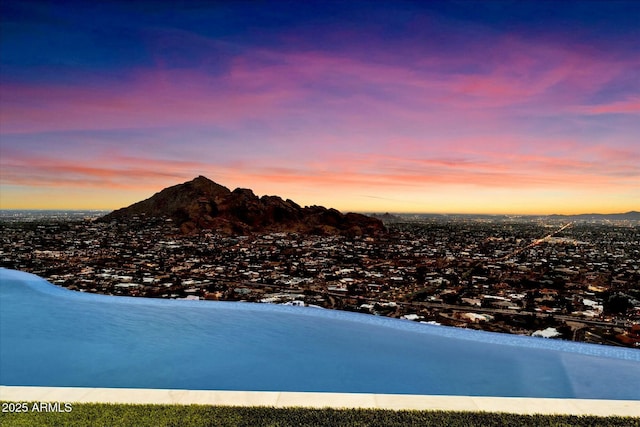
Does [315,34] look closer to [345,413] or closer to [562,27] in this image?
[562,27]

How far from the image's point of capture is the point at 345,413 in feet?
19.1

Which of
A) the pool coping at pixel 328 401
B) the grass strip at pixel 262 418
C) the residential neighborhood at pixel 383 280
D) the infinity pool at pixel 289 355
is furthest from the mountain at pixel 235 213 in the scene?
the grass strip at pixel 262 418

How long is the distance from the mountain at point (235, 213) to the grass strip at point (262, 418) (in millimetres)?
47258

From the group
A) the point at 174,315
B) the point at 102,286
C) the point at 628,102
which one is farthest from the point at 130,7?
the point at 628,102

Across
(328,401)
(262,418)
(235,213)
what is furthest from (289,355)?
(235,213)

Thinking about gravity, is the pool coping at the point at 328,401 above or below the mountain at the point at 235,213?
below

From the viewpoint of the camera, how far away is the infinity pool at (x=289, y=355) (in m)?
8.80

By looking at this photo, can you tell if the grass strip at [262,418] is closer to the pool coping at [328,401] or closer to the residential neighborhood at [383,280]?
the pool coping at [328,401]

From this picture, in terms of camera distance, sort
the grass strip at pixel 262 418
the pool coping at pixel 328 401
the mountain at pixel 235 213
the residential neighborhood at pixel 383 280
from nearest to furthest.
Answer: the grass strip at pixel 262 418 → the pool coping at pixel 328 401 → the residential neighborhood at pixel 383 280 → the mountain at pixel 235 213

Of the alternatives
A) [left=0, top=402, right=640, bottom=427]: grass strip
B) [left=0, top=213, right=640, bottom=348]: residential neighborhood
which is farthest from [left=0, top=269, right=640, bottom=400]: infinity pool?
[left=0, top=402, right=640, bottom=427]: grass strip

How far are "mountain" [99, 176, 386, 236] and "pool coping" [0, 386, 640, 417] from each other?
46572 mm

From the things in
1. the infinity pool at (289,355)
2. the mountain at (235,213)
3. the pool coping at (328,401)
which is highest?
the mountain at (235,213)

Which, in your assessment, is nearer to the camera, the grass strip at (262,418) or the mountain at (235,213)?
the grass strip at (262,418)

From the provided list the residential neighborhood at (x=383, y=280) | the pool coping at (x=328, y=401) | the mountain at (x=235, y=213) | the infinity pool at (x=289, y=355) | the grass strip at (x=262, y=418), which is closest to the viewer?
the grass strip at (x=262, y=418)
